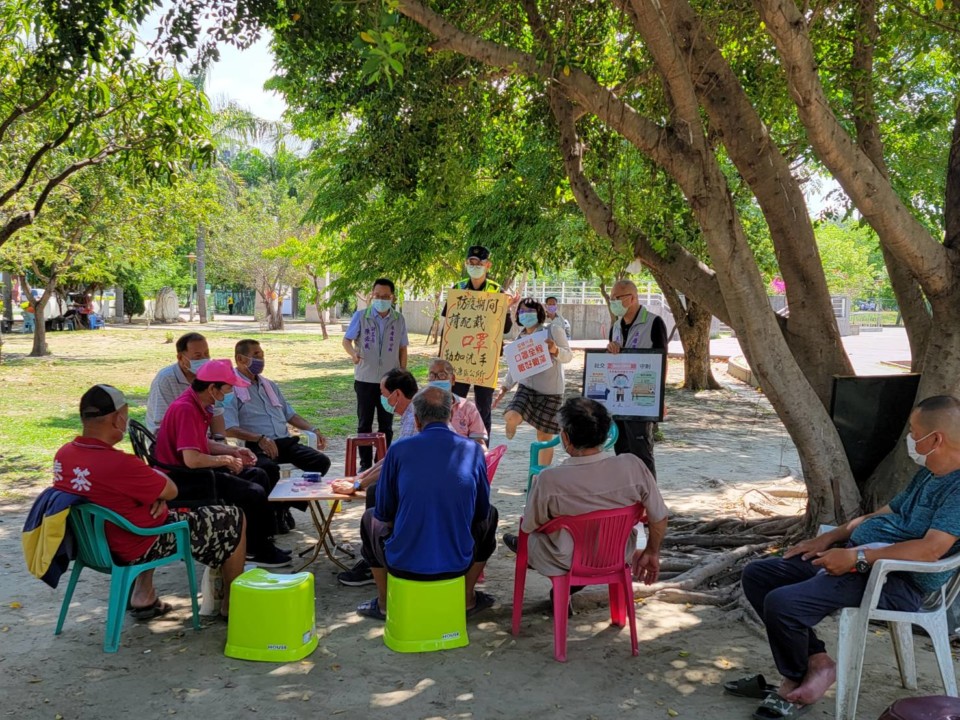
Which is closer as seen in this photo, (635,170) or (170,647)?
(170,647)

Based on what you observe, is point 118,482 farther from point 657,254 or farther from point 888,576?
point 657,254

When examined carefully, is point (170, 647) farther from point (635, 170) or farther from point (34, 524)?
point (635, 170)

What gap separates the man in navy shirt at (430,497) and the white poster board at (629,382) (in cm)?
230

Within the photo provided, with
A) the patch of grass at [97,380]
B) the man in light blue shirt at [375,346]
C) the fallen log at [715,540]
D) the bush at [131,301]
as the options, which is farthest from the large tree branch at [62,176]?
the bush at [131,301]

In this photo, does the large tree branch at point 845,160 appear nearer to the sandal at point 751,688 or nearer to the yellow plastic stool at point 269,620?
the sandal at point 751,688

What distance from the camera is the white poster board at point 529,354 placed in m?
7.50

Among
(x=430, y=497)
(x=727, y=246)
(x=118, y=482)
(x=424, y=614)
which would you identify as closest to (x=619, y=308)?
(x=727, y=246)

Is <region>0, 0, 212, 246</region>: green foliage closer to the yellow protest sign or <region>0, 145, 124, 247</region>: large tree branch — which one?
<region>0, 145, 124, 247</region>: large tree branch

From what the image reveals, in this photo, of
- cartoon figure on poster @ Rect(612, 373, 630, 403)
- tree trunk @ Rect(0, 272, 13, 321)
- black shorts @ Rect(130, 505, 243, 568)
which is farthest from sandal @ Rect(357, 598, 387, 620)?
tree trunk @ Rect(0, 272, 13, 321)

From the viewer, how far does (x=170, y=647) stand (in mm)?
4383

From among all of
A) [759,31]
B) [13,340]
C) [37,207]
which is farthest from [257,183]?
[759,31]

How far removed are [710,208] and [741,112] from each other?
82 centimetres

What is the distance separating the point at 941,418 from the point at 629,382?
3126mm

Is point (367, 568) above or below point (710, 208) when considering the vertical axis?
below
